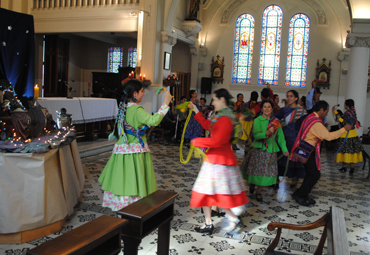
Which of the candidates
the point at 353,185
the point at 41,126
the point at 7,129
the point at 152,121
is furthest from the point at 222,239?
the point at 353,185

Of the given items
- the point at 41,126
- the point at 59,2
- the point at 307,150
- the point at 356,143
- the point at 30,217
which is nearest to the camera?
the point at 30,217

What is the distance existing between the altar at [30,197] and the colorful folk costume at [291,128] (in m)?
3.51

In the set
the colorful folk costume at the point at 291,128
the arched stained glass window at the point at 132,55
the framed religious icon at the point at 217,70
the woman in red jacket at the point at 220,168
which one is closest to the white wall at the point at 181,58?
the framed religious icon at the point at 217,70

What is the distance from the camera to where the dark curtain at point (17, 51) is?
5215mm

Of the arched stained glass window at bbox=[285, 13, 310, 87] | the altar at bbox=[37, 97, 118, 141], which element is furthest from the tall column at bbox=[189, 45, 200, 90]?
the altar at bbox=[37, 97, 118, 141]

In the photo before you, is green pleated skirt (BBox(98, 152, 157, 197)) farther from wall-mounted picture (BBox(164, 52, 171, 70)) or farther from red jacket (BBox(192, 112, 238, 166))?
wall-mounted picture (BBox(164, 52, 171, 70))

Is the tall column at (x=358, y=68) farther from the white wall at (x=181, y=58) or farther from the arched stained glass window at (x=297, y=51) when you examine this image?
the white wall at (x=181, y=58)

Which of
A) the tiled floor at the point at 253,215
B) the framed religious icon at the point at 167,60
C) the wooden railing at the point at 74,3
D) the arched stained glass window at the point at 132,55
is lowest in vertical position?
the tiled floor at the point at 253,215

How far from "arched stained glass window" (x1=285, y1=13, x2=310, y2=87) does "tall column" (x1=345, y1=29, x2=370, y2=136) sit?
15.5ft

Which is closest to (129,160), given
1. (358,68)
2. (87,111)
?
(87,111)

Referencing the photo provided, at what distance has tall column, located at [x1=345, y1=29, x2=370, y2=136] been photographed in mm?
7895

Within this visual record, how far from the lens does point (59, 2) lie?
11664 millimetres

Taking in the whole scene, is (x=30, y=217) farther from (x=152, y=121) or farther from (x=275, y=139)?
(x=275, y=139)

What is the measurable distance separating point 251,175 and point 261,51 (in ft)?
31.2
